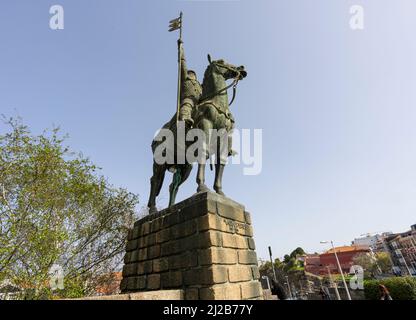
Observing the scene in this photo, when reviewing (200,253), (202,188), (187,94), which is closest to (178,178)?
(202,188)

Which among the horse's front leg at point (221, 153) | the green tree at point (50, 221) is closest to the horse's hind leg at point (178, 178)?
the horse's front leg at point (221, 153)

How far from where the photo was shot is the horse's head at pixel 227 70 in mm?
5059

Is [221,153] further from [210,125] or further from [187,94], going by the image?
[187,94]

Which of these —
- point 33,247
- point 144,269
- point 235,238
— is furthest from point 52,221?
point 235,238

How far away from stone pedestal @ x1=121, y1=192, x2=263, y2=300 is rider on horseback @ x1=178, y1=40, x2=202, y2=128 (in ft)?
6.31

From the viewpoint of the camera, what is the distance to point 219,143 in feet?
15.1

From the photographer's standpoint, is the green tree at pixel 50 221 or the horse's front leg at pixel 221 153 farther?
the green tree at pixel 50 221

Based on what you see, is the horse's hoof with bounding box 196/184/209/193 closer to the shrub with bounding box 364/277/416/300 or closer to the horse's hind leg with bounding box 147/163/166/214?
the horse's hind leg with bounding box 147/163/166/214

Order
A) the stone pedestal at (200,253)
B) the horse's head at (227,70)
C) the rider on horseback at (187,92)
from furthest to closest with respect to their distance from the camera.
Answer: the horse's head at (227,70), the rider on horseback at (187,92), the stone pedestal at (200,253)

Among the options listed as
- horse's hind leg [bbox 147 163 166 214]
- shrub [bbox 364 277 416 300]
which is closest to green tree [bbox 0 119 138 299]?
horse's hind leg [bbox 147 163 166 214]

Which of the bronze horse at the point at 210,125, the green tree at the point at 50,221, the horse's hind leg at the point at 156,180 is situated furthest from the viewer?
the green tree at the point at 50,221

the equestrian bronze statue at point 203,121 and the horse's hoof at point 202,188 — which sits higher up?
the equestrian bronze statue at point 203,121

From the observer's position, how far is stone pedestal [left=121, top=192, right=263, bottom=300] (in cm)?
302

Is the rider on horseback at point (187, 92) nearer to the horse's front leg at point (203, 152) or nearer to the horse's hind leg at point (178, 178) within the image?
the horse's front leg at point (203, 152)
